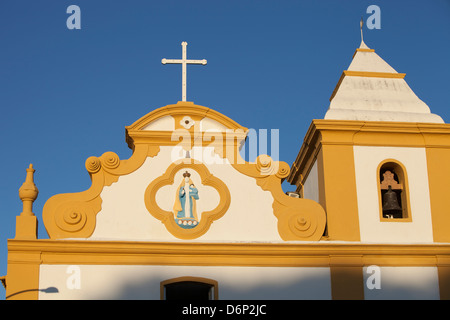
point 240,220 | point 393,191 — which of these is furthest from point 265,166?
point 393,191

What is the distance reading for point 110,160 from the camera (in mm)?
18172

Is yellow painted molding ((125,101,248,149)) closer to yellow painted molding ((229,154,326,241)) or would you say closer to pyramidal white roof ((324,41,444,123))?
yellow painted molding ((229,154,326,241))

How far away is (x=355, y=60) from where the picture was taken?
847 inches

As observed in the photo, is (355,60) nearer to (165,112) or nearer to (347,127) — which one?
(347,127)

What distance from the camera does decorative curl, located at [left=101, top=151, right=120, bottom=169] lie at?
18.2 meters

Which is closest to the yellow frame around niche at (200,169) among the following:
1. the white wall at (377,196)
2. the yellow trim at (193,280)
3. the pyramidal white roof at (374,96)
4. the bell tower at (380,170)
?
the bell tower at (380,170)

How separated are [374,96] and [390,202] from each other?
2861 millimetres

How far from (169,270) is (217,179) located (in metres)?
2.32

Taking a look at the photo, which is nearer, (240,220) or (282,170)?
(240,220)

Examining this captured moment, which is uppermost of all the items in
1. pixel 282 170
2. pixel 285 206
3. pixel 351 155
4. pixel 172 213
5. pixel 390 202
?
pixel 351 155

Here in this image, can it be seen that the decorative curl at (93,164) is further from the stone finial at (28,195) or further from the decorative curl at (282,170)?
the decorative curl at (282,170)

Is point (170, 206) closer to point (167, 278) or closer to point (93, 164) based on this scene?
point (167, 278)

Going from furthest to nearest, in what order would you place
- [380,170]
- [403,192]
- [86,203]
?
[380,170], [403,192], [86,203]

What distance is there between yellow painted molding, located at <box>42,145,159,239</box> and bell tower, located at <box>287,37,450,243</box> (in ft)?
Answer: 13.9
